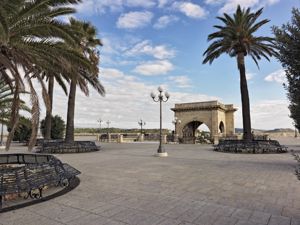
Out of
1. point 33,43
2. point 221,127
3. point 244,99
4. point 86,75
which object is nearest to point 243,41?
point 244,99

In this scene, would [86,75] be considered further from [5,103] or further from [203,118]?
[203,118]

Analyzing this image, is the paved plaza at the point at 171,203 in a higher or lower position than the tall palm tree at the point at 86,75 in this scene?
lower

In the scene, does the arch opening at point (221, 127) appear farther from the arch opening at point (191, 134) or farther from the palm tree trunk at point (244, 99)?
the palm tree trunk at point (244, 99)

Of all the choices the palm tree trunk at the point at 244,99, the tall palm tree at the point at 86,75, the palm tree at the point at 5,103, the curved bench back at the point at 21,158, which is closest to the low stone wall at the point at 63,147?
the tall palm tree at the point at 86,75

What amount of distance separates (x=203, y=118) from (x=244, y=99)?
1754 centimetres

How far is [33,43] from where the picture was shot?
8336 mm

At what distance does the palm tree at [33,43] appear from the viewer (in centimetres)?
752

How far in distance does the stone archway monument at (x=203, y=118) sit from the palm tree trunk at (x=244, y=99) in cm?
1504

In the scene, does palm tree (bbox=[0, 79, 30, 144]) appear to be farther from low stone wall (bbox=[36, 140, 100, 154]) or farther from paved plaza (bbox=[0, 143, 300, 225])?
paved plaza (bbox=[0, 143, 300, 225])

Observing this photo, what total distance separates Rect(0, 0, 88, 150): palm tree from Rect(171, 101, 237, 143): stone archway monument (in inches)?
1112

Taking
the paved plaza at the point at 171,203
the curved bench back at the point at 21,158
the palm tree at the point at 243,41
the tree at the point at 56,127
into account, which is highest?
the palm tree at the point at 243,41

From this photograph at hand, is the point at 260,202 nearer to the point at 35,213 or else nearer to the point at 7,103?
the point at 35,213

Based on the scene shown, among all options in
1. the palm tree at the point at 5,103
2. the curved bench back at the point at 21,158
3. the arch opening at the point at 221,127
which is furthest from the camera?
the arch opening at the point at 221,127

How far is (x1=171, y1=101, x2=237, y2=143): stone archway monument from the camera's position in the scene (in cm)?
3606
